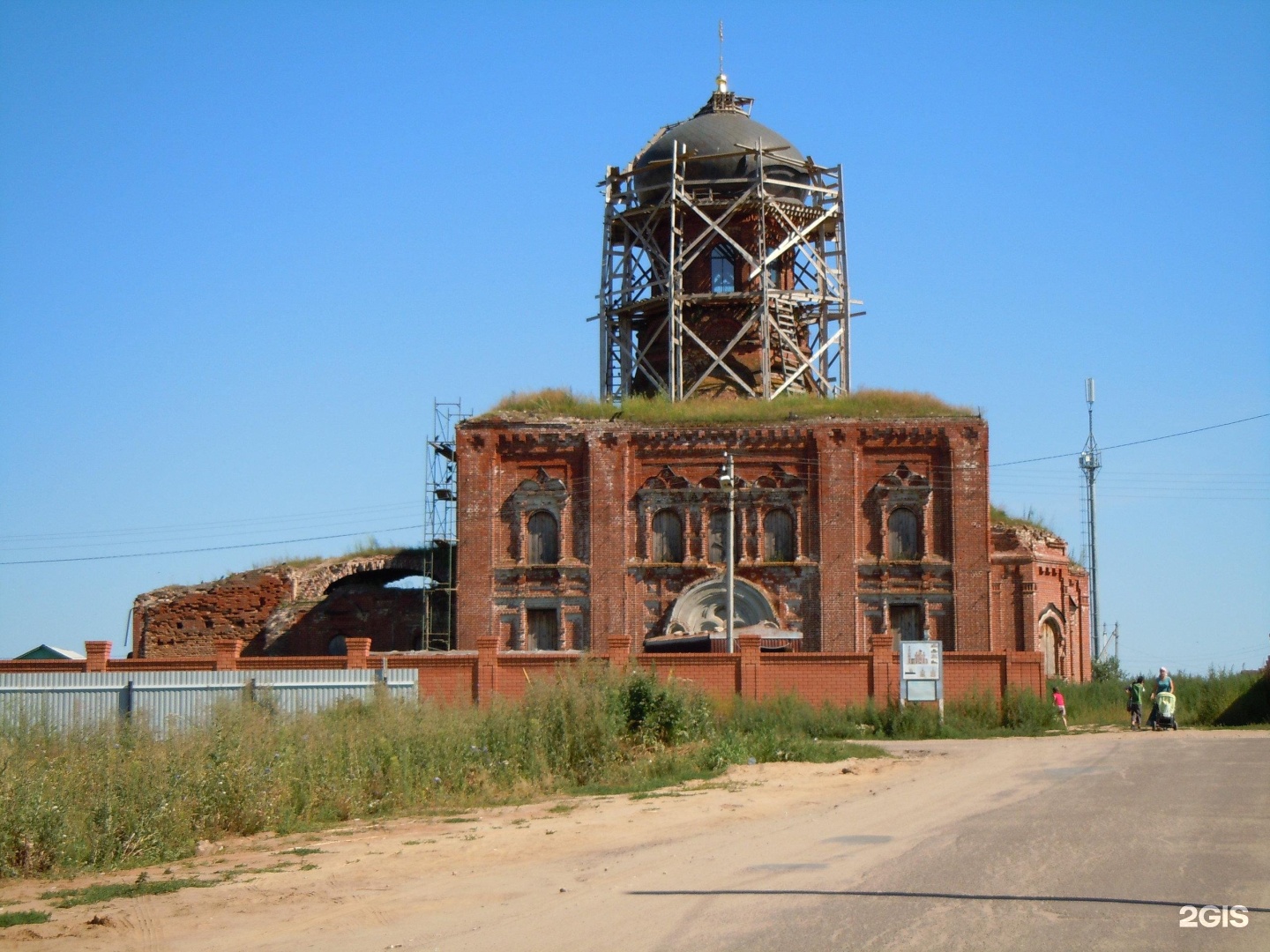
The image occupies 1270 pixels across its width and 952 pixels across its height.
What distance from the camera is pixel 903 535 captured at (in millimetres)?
36562

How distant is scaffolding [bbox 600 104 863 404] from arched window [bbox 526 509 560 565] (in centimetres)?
582

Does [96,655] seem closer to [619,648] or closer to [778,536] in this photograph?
[619,648]

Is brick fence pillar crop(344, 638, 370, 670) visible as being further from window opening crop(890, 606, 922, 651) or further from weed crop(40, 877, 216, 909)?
window opening crop(890, 606, 922, 651)

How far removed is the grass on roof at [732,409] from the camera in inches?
1474

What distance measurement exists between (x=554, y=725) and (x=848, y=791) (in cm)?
438

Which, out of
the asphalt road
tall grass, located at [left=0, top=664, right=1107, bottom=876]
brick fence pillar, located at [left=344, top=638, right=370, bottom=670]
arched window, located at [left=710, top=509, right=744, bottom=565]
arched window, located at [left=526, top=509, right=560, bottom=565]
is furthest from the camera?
arched window, located at [left=526, top=509, right=560, bottom=565]

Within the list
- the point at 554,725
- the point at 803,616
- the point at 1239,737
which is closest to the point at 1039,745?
the point at 1239,737

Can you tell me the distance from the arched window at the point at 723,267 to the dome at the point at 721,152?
1.78 metres

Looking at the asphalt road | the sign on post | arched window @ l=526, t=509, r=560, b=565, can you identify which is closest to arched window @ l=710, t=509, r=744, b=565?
arched window @ l=526, t=509, r=560, b=565

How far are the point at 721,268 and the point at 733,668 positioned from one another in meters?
19.4

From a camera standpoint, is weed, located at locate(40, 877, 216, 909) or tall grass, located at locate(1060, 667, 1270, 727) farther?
tall grass, located at locate(1060, 667, 1270, 727)

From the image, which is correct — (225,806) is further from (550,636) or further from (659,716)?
(550,636)

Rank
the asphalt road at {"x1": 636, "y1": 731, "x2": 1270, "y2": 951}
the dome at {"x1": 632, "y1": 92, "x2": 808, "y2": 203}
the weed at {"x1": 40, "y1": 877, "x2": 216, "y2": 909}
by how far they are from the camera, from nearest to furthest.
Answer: the asphalt road at {"x1": 636, "y1": 731, "x2": 1270, "y2": 951} < the weed at {"x1": 40, "y1": 877, "x2": 216, "y2": 909} < the dome at {"x1": 632, "y1": 92, "x2": 808, "y2": 203}

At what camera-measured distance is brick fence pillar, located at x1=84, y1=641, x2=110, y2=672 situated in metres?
27.6
